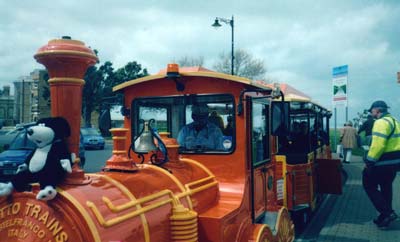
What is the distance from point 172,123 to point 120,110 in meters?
0.65

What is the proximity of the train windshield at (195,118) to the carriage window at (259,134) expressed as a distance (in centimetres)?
32

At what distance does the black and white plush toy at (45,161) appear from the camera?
2488 mm

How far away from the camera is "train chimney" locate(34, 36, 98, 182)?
2668mm

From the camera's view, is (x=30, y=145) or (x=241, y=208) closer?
(x=241, y=208)

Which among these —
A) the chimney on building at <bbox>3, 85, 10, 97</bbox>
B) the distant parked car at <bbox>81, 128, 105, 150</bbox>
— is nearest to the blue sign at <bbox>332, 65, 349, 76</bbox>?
the distant parked car at <bbox>81, 128, 105, 150</bbox>

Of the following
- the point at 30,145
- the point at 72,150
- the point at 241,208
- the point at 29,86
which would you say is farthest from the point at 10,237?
the point at 29,86

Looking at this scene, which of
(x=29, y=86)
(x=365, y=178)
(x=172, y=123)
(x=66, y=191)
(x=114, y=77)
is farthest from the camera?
(x=29, y=86)

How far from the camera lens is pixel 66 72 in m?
2.72

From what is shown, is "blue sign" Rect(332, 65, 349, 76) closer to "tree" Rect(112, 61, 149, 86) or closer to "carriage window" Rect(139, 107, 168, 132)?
"carriage window" Rect(139, 107, 168, 132)

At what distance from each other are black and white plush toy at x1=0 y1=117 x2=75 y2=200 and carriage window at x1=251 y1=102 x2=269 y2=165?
90.7 inches

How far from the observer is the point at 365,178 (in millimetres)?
6246

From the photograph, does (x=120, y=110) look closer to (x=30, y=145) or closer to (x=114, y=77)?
(x=30, y=145)

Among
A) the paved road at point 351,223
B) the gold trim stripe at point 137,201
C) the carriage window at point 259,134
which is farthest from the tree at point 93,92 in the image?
the gold trim stripe at point 137,201

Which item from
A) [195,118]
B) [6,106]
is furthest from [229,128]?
[6,106]
